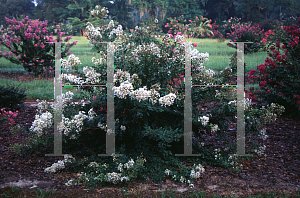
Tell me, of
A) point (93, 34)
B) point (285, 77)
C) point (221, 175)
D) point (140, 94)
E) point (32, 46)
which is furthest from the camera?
point (32, 46)

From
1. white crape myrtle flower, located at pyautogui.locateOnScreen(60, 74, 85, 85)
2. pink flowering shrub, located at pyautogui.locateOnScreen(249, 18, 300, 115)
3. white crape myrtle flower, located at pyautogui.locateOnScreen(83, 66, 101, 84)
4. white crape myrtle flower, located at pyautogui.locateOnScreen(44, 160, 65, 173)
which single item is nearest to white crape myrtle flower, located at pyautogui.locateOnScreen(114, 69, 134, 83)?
white crape myrtle flower, located at pyautogui.locateOnScreen(83, 66, 101, 84)

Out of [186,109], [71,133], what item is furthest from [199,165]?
[71,133]

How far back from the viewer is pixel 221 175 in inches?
127

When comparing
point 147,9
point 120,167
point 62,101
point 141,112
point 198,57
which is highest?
point 147,9

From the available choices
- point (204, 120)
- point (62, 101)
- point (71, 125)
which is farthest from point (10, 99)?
point (204, 120)

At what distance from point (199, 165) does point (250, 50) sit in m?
12.6

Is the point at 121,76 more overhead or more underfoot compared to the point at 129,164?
more overhead

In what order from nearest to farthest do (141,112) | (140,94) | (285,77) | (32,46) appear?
(140,94)
(141,112)
(285,77)
(32,46)

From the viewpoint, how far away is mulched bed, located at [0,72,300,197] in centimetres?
290

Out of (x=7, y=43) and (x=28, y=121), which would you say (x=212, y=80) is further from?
(x=7, y=43)

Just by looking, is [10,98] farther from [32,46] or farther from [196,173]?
[32,46]

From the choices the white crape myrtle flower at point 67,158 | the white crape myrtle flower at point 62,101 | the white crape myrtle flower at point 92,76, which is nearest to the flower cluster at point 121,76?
the white crape myrtle flower at point 92,76

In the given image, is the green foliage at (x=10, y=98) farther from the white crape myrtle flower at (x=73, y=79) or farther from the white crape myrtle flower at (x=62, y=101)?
Result: the white crape myrtle flower at (x=73, y=79)

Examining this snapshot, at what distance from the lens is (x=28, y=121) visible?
16.3ft
